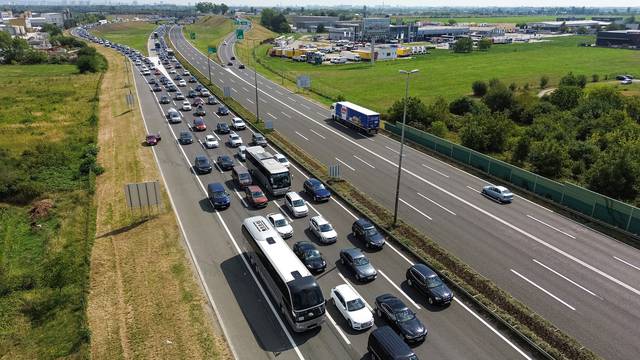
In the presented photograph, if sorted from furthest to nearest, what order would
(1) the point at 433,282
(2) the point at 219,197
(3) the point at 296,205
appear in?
(2) the point at 219,197 < (3) the point at 296,205 < (1) the point at 433,282

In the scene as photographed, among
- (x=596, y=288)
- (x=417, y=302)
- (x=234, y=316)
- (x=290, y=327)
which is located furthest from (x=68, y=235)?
(x=596, y=288)

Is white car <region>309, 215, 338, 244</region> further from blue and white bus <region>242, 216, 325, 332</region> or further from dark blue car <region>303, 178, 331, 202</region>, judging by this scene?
dark blue car <region>303, 178, 331, 202</region>

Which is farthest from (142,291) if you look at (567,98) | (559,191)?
(567,98)

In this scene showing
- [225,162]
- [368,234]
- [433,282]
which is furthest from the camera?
[225,162]

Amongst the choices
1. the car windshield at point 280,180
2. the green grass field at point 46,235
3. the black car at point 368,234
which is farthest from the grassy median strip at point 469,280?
the green grass field at point 46,235

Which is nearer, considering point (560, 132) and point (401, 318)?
point (401, 318)

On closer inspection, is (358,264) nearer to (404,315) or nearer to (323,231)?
(323,231)
